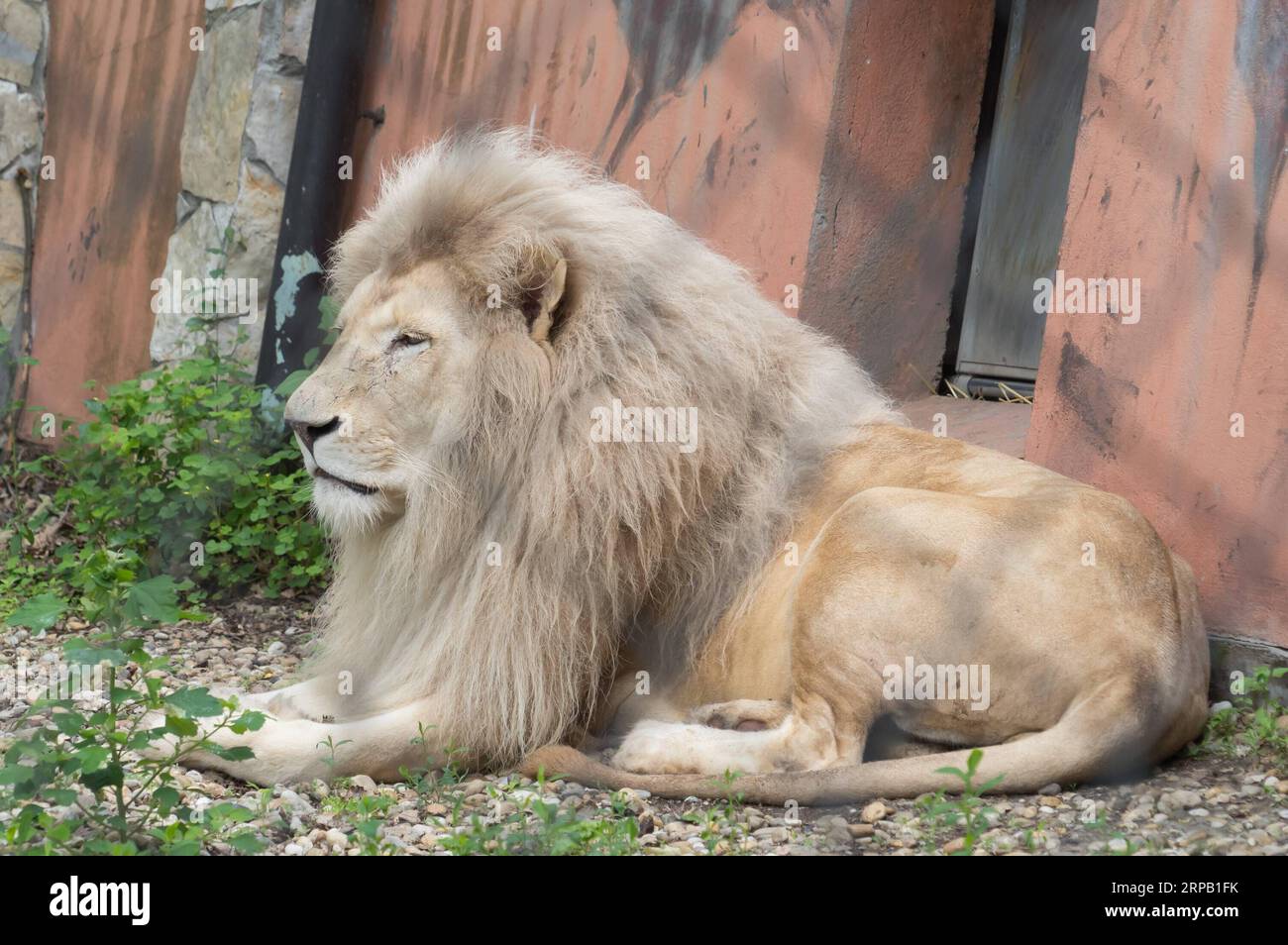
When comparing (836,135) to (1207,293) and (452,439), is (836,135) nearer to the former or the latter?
(1207,293)

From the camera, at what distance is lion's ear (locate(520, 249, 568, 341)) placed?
11.9ft

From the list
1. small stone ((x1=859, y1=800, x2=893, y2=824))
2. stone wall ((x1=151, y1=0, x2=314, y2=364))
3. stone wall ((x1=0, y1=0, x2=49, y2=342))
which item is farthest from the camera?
stone wall ((x1=0, y1=0, x2=49, y2=342))

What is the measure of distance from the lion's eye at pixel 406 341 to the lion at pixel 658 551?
0.01m

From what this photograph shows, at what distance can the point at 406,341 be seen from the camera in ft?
12.1

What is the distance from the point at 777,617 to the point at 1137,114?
169cm

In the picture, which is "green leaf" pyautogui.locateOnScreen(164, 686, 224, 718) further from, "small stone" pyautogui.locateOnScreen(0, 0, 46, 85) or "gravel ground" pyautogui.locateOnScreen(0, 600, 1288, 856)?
"small stone" pyautogui.locateOnScreen(0, 0, 46, 85)

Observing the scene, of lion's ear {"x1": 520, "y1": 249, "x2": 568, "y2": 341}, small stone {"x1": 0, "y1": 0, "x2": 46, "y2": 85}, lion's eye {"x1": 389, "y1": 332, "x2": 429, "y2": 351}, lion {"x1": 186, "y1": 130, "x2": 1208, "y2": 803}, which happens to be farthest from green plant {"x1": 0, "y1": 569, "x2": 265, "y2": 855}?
small stone {"x1": 0, "y1": 0, "x2": 46, "y2": 85}

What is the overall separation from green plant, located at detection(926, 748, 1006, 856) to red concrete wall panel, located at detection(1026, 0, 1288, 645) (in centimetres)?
104

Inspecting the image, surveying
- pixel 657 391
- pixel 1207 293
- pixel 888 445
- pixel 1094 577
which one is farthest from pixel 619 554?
pixel 1207 293

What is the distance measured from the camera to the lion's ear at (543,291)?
363 centimetres

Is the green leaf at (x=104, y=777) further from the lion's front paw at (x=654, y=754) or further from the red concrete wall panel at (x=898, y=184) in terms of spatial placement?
the red concrete wall panel at (x=898, y=184)

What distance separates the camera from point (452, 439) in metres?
3.64

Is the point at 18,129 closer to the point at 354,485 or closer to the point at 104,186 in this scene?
the point at 104,186

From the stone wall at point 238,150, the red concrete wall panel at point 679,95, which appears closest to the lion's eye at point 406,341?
the red concrete wall panel at point 679,95
